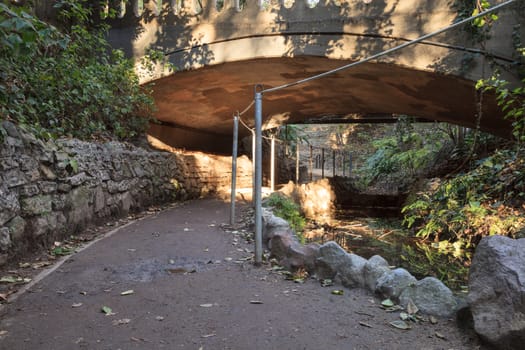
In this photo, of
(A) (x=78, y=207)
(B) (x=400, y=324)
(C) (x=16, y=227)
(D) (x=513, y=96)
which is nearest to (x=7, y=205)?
(C) (x=16, y=227)

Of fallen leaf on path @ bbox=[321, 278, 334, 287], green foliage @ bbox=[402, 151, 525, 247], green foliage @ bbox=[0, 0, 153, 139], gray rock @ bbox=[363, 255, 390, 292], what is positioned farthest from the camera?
green foliage @ bbox=[402, 151, 525, 247]

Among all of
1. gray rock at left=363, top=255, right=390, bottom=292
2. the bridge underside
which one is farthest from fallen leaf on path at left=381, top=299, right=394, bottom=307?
the bridge underside

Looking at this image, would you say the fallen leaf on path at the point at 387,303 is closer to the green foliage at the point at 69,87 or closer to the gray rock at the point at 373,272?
the gray rock at the point at 373,272

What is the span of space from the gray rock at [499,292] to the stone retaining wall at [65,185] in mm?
3450

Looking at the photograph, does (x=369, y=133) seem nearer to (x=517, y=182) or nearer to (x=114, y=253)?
(x=517, y=182)

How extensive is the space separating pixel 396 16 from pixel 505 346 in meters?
5.41

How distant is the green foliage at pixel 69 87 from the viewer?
3398 millimetres

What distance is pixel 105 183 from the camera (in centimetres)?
496

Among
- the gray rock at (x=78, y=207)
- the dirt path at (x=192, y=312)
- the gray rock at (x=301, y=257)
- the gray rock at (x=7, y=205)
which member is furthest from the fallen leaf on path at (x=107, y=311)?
the gray rock at (x=78, y=207)

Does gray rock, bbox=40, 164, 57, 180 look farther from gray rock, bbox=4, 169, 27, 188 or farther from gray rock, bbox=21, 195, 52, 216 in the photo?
gray rock, bbox=4, 169, 27, 188

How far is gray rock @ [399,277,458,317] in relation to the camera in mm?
2197

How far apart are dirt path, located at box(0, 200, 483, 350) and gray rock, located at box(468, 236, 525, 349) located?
0.57 feet

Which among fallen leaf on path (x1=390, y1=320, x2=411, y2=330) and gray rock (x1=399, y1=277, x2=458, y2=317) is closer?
fallen leaf on path (x1=390, y1=320, x2=411, y2=330)

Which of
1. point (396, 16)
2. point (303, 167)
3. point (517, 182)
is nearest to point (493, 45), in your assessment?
point (396, 16)
